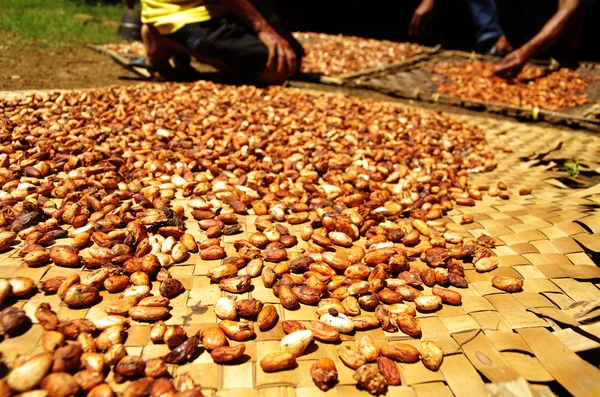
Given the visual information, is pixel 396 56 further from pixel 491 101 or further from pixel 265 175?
pixel 265 175

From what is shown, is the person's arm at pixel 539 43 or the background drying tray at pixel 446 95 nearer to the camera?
the background drying tray at pixel 446 95

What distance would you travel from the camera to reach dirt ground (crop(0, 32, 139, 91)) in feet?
9.52

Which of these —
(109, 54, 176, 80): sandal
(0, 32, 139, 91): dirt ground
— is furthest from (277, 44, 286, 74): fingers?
(0, 32, 139, 91): dirt ground

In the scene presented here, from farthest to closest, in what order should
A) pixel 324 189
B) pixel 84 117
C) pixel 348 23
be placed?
1. pixel 348 23
2. pixel 84 117
3. pixel 324 189

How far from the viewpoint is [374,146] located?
2109mm

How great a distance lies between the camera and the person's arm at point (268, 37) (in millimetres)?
3182

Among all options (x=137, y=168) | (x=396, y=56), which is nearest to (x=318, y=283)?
(x=137, y=168)

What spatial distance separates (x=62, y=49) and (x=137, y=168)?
10.2 feet

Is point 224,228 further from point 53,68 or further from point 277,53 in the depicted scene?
point 53,68

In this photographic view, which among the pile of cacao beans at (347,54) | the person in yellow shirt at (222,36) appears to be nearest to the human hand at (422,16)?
the pile of cacao beans at (347,54)

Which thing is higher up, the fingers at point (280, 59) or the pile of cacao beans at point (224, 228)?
the fingers at point (280, 59)

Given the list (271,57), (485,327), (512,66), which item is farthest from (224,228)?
(512,66)

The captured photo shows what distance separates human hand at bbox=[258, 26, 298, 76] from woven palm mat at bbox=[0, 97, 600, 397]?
212cm

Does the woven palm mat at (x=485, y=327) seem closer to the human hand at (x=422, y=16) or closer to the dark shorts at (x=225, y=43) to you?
the dark shorts at (x=225, y=43)
